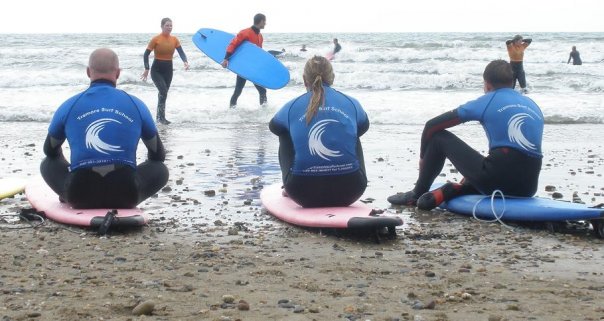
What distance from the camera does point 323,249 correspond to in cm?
546

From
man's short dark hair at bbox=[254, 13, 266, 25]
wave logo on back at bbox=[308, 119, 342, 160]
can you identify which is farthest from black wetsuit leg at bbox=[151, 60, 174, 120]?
wave logo on back at bbox=[308, 119, 342, 160]

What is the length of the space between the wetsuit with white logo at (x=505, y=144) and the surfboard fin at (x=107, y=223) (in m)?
2.63

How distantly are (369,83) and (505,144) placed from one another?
17118 millimetres

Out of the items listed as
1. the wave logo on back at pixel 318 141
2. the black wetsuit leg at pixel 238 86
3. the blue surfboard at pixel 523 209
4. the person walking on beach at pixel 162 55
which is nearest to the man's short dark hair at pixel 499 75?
the blue surfboard at pixel 523 209

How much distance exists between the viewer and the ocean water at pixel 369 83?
52.1 feet

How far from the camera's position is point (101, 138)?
601 centimetres

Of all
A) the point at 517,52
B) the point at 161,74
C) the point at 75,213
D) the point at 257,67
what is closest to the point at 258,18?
the point at 257,67

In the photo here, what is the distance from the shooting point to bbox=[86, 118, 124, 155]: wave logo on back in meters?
6.00

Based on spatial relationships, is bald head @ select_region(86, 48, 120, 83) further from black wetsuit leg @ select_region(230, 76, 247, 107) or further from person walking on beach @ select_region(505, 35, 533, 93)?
person walking on beach @ select_region(505, 35, 533, 93)

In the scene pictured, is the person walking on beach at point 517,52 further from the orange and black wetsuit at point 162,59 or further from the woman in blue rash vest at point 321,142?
the woman in blue rash vest at point 321,142

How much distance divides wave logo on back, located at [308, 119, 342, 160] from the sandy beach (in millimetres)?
568

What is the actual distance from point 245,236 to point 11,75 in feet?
69.8

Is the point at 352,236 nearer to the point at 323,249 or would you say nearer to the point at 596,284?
the point at 323,249

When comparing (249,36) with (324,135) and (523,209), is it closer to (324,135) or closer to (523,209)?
(324,135)
